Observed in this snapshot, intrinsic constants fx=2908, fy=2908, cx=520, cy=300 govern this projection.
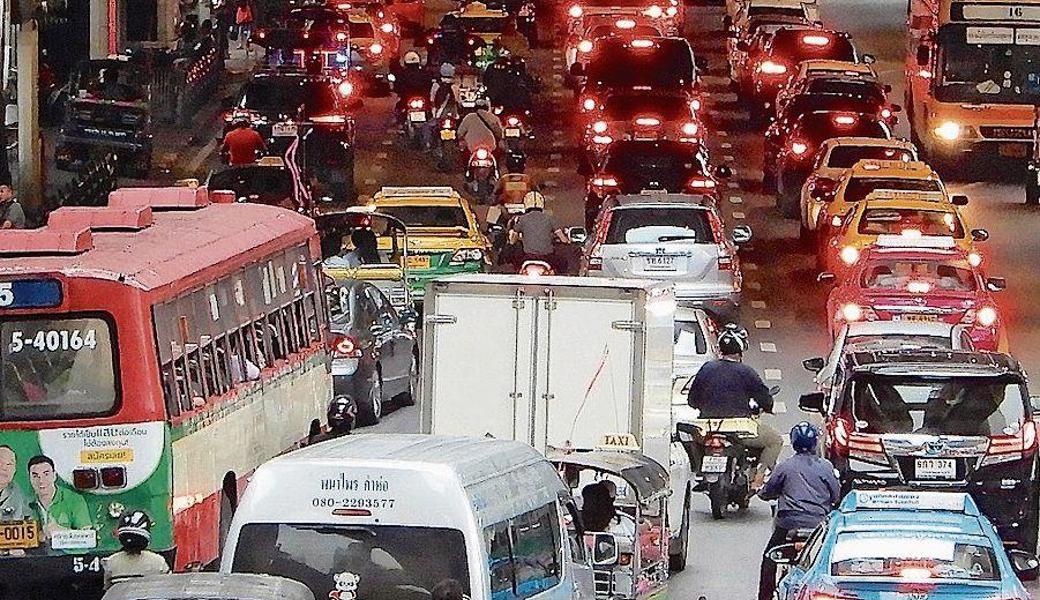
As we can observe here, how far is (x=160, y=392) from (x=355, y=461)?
4.69 meters

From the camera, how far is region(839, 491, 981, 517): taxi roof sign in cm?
1645

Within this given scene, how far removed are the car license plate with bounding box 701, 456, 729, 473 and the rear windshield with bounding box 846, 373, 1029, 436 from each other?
262 centimetres

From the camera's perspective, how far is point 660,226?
30781 mm

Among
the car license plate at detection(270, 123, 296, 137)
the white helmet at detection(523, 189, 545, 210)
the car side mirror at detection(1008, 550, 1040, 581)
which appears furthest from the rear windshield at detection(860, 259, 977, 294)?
the car side mirror at detection(1008, 550, 1040, 581)

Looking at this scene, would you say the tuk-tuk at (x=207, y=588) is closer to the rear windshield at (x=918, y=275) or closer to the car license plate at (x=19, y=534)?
the car license plate at (x=19, y=534)

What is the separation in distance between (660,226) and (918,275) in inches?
112

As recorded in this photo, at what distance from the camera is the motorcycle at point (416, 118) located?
4762 centimetres

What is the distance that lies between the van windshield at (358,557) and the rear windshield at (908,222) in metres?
20.8

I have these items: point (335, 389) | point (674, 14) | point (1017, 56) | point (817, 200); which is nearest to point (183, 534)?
point (335, 389)

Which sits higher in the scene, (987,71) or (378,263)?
(987,71)

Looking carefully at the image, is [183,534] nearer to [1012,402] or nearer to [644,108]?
[1012,402]

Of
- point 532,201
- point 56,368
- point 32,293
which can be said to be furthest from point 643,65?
point 32,293

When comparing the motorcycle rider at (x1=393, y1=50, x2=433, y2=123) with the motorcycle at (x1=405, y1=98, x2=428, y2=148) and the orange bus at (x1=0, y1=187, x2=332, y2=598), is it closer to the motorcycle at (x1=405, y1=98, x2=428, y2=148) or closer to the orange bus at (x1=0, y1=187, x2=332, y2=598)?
the motorcycle at (x1=405, y1=98, x2=428, y2=148)

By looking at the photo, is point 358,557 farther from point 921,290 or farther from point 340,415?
point 921,290
